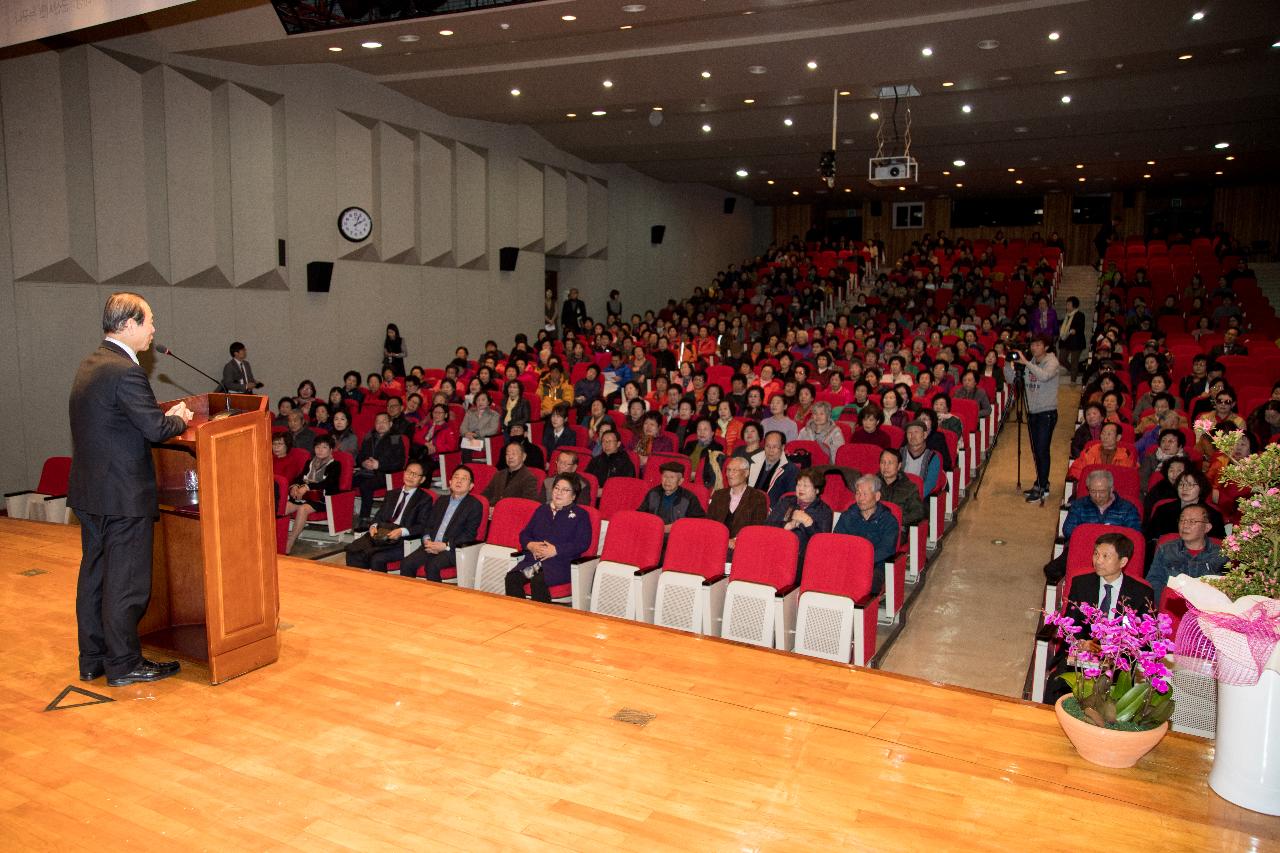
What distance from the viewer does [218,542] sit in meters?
2.79

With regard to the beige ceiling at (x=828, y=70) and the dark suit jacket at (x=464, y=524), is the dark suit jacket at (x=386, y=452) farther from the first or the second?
the beige ceiling at (x=828, y=70)

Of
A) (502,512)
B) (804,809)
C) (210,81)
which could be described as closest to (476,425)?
Answer: (502,512)

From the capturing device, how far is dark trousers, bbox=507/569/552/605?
4.68 metres

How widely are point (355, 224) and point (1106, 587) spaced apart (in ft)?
30.8

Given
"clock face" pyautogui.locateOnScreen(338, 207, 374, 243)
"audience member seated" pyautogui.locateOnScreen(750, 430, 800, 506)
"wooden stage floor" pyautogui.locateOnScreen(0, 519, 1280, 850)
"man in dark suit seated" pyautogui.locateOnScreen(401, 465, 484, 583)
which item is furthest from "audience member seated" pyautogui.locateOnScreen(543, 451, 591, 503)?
"clock face" pyautogui.locateOnScreen(338, 207, 374, 243)

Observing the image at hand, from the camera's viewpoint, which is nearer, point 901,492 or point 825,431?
point 901,492

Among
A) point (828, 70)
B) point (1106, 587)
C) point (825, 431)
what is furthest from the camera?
point (828, 70)

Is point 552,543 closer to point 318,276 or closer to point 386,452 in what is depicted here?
point 386,452

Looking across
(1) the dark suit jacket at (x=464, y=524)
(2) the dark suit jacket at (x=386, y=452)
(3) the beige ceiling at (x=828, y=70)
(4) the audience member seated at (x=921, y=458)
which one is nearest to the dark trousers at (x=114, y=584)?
(1) the dark suit jacket at (x=464, y=524)

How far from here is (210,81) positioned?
9.10m

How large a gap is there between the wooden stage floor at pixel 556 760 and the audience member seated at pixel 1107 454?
136 inches

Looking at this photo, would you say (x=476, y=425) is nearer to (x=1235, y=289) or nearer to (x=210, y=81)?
(x=210, y=81)

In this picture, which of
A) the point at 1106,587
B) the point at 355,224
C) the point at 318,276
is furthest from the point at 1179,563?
the point at 355,224

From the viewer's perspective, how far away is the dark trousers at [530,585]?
468 cm
